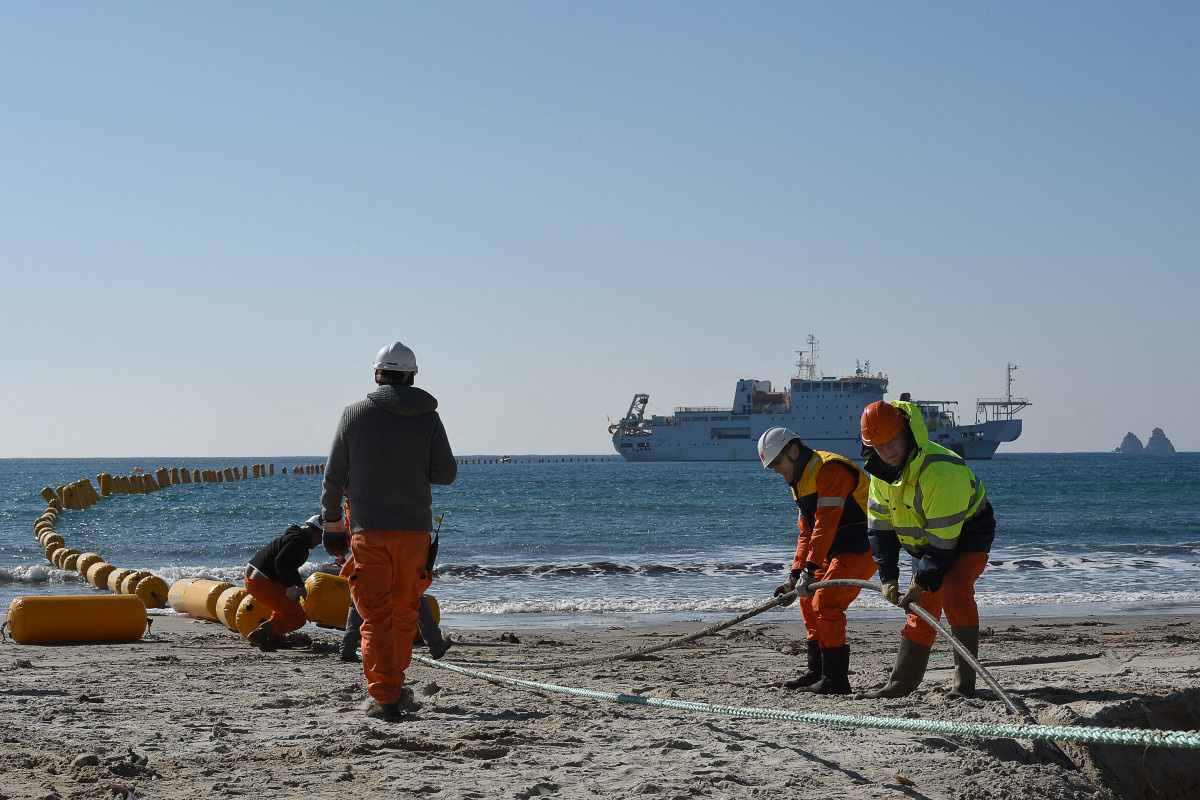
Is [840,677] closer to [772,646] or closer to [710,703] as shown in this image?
[710,703]

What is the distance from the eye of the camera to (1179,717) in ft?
15.5

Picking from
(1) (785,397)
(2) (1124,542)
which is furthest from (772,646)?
(1) (785,397)

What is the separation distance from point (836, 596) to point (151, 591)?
301 inches

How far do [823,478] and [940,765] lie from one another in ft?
6.41

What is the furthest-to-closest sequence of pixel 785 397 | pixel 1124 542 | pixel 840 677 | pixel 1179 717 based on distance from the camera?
pixel 785 397, pixel 1124 542, pixel 840 677, pixel 1179 717

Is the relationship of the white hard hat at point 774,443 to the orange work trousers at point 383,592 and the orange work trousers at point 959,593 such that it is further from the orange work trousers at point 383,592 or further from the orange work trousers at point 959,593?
the orange work trousers at point 383,592

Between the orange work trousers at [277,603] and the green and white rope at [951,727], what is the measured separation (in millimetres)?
2185

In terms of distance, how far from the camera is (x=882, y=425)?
4.64 m

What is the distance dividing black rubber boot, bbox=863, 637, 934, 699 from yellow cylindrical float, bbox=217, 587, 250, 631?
525 cm

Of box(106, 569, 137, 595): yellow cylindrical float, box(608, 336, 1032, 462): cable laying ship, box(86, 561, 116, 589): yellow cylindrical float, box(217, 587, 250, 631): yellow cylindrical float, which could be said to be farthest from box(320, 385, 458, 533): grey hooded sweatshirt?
box(608, 336, 1032, 462): cable laying ship

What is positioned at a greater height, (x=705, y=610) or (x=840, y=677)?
(x=840, y=677)

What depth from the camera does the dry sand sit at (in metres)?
3.50

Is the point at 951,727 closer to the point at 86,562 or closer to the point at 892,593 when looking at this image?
the point at 892,593

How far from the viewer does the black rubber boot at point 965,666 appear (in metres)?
4.79
